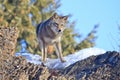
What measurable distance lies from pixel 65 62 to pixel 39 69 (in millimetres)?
7677

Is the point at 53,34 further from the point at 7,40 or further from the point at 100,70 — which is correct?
the point at 7,40

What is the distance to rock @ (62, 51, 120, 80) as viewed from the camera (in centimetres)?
664

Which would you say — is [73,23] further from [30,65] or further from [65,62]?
[30,65]

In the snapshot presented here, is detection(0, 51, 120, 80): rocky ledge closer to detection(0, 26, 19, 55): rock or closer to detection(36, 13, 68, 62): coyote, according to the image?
detection(0, 26, 19, 55): rock

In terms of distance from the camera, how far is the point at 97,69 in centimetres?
699

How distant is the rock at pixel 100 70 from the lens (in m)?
6.64

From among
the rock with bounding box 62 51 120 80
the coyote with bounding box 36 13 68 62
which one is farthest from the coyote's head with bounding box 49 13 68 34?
the rock with bounding box 62 51 120 80

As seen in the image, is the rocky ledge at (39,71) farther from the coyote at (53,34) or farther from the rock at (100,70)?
the coyote at (53,34)

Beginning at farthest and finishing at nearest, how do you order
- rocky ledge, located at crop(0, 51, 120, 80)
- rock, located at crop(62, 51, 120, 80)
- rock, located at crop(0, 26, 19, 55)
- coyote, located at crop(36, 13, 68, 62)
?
coyote, located at crop(36, 13, 68, 62) < rock, located at crop(62, 51, 120, 80) < rock, located at crop(0, 26, 19, 55) < rocky ledge, located at crop(0, 51, 120, 80)

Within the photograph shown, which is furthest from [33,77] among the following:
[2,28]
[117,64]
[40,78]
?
[117,64]

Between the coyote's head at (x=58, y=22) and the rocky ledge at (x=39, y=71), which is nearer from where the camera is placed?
the rocky ledge at (x=39, y=71)

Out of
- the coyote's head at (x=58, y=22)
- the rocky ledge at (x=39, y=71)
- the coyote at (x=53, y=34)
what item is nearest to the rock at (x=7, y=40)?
the rocky ledge at (x=39, y=71)

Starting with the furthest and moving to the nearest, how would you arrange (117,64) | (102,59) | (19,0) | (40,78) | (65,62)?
(19,0), (65,62), (102,59), (117,64), (40,78)

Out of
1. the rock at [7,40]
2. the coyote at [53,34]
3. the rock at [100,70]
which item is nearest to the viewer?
the rock at [7,40]
